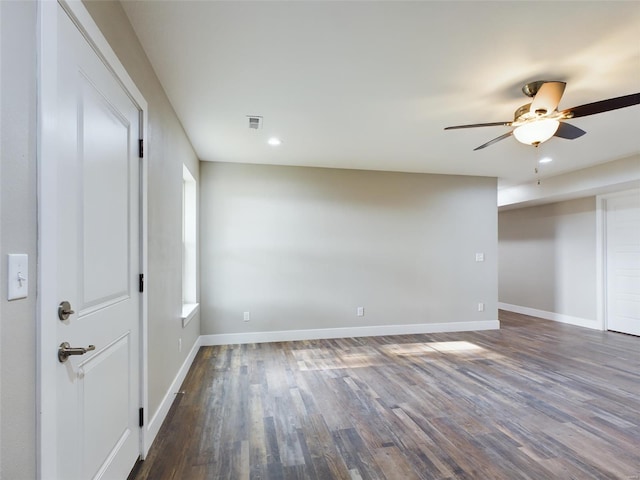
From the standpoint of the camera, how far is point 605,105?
6.32 ft

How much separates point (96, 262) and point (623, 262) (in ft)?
21.8

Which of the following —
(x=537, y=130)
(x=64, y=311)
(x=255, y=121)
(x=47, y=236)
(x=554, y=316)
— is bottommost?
(x=554, y=316)

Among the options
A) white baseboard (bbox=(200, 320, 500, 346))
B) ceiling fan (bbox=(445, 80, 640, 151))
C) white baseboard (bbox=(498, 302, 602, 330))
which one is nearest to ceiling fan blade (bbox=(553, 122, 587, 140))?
ceiling fan (bbox=(445, 80, 640, 151))

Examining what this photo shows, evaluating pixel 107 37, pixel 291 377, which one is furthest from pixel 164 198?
pixel 291 377

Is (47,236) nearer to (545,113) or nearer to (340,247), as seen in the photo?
(545,113)

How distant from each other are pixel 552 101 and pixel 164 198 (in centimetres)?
287

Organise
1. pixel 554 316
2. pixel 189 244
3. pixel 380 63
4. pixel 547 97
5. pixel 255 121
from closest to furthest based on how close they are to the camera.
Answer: pixel 380 63 → pixel 547 97 → pixel 255 121 → pixel 189 244 → pixel 554 316

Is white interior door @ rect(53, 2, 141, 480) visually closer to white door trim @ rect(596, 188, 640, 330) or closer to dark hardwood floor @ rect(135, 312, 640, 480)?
dark hardwood floor @ rect(135, 312, 640, 480)

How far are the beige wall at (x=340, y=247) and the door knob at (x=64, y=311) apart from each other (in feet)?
10.4

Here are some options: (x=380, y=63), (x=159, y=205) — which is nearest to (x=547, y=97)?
(x=380, y=63)

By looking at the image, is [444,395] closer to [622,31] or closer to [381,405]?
[381,405]

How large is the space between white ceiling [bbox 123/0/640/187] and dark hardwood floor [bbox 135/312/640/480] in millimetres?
2467

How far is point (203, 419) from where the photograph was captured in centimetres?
231

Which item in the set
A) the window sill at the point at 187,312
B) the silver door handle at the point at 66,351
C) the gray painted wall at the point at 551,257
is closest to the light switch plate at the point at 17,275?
the silver door handle at the point at 66,351
